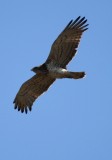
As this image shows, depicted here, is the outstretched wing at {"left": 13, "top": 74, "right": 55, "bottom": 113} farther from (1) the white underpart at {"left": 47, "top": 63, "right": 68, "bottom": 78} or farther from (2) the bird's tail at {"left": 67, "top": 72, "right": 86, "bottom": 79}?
(2) the bird's tail at {"left": 67, "top": 72, "right": 86, "bottom": 79}

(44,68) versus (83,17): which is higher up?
(83,17)

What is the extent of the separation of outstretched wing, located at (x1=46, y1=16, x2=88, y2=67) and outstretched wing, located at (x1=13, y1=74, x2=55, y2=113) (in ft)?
2.20

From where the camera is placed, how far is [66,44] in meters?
16.1

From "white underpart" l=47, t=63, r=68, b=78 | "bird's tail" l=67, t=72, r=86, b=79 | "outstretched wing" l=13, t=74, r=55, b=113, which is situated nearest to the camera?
"bird's tail" l=67, t=72, r=86, b=79

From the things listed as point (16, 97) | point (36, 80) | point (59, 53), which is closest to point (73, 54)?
point (59, 53)

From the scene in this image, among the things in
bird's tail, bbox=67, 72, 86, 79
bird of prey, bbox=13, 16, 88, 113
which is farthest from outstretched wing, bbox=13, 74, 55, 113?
bird's tail, bbox=67, 72, 86, 79

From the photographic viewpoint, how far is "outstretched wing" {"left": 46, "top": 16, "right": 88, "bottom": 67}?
16.0m

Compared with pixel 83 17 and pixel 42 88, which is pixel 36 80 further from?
pixel 83 17

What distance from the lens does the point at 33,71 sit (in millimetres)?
16422

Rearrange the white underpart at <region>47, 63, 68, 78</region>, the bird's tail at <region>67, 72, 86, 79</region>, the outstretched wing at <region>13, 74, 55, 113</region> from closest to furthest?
the bird's tail at <region>67, 72, 86, 79</region> → the white underpart at <region>47, 63, 68, 78</region> → the outstretched wing at <region>13, 74, 55, 113</region>

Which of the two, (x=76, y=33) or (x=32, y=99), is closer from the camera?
(x=76, y=33)

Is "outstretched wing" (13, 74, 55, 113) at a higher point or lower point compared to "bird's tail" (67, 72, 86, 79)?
higher

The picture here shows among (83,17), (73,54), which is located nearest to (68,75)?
(73,54)

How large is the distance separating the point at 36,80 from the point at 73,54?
154cm
